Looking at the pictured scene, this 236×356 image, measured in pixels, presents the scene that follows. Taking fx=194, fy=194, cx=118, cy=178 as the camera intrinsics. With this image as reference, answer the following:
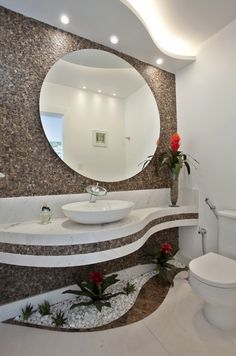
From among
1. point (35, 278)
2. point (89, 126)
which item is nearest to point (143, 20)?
point (89, 126)

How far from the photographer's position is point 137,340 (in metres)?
1.34

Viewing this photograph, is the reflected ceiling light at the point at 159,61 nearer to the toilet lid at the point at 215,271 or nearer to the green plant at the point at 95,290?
the toilet lid at the point at 215,271

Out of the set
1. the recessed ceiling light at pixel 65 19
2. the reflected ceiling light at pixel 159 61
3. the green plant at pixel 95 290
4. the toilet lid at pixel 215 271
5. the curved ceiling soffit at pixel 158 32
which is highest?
the curved ceiling soffit at pixel 158 32

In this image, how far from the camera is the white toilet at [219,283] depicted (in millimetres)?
1276

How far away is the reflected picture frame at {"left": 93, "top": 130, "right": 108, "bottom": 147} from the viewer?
1.95 metres

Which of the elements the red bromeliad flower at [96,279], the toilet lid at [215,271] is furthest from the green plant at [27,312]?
the toilet lid at [215,271]

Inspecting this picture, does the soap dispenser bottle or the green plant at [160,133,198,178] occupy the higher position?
the green plant at [160,133,198,178]

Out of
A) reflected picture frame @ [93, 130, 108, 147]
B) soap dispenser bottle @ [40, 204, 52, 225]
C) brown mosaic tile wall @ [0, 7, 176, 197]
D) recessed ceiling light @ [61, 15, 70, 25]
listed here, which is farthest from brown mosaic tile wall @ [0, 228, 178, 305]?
recessed ceiling light @ [61, 15, 70, 25]

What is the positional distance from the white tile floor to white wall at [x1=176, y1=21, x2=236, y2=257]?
88 centimetres

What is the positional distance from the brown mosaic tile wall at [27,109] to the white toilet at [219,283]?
3.94ft

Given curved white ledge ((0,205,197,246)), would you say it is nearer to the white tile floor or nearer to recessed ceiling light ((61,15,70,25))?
the white tile floor

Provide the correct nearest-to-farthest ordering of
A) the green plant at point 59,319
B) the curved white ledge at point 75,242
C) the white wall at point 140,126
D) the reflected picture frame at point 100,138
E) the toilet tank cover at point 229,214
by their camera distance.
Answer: the curved white ledge at point 75,242, the green plant at point 59,319, the toilet tank cover at point 229,214, the reflected picture frame at point 100,138, the white wall at point 140,126

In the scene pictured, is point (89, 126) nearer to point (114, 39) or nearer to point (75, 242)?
point (114, 39)

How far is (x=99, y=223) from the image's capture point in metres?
1.39
